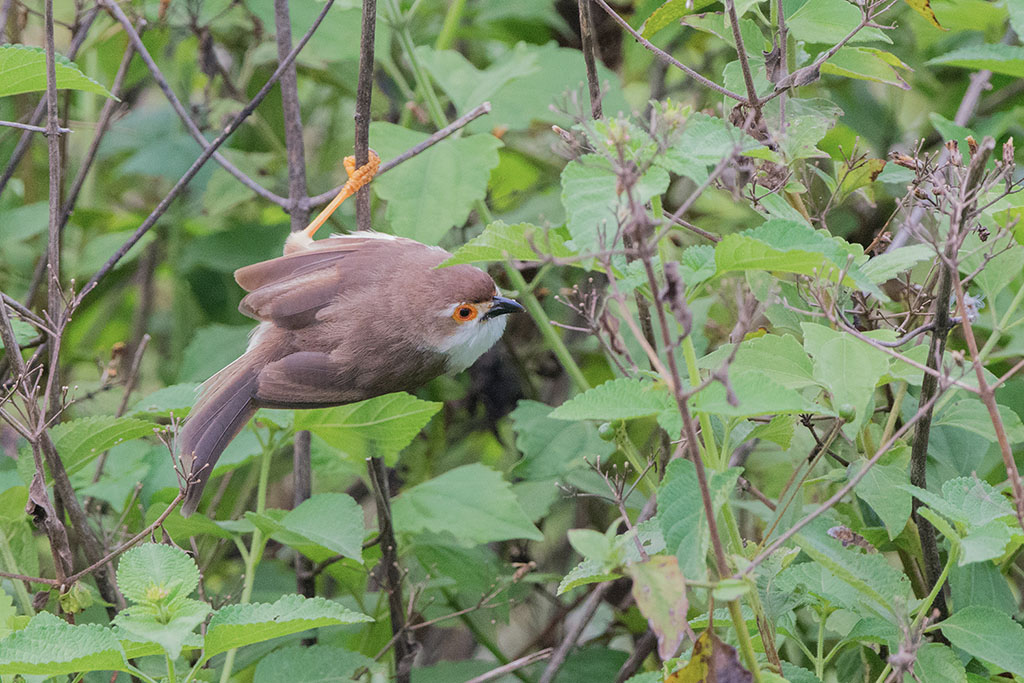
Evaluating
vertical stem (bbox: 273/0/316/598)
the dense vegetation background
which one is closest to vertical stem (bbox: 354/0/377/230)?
the dense vegetation background

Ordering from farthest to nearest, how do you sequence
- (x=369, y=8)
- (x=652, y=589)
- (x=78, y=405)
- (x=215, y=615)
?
1. (x=78, y=405)
2. (x=369, y=8)
3. (x=215, y=615)
4. (x=652, y=589)

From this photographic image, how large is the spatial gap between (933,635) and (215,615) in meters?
1.28

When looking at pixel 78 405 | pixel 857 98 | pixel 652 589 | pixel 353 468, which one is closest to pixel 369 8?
pixel 353 468

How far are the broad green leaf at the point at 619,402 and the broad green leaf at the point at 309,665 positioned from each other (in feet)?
3.13

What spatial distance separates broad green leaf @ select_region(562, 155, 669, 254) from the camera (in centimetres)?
137

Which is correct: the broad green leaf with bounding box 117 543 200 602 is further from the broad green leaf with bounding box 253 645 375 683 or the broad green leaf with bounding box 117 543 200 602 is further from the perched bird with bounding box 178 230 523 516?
the perched bird with bounding box 178 230 523 516

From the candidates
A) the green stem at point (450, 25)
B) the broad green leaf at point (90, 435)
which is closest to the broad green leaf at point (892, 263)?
the broad green leaf at point (90, 435)

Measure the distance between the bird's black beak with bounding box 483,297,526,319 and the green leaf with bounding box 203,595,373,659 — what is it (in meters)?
1.36

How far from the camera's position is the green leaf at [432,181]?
2648mm

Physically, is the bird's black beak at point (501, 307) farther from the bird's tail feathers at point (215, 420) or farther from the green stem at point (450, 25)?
the green stem at point (450, 25)

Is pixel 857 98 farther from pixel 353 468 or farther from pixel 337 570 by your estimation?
pixel 337 570

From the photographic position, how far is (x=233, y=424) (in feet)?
8.21

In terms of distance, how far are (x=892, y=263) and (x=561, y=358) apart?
1269 mm

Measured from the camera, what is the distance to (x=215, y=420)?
248cm
